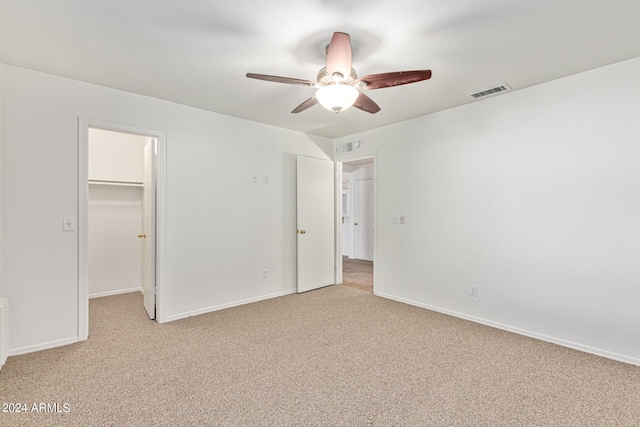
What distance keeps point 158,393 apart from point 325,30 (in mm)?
2675

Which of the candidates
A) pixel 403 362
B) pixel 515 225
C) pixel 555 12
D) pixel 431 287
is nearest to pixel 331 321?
pixel 403 362

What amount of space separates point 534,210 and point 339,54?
244cm

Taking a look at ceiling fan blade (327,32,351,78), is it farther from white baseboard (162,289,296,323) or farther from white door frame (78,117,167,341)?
white baseboard (162,289,296,323)

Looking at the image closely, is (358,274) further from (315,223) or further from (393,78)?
(393,78)

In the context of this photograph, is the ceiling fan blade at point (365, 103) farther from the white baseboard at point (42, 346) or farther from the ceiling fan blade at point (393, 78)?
the white baseboard at point (42, 346)

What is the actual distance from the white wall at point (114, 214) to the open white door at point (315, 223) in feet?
7.81

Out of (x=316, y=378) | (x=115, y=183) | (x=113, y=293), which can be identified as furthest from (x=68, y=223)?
(x=316, y=378)

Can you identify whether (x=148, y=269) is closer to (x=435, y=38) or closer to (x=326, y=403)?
(x=326, y=403)

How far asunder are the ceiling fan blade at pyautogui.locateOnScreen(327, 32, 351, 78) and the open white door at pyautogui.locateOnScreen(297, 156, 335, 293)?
8.54 feet

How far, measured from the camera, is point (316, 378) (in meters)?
2.25

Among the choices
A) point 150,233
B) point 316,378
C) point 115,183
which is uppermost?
point 115,183

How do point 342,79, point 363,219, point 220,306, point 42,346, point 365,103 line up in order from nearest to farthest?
point 342,79, point 365,103, point 42,346, point 220,306, point 363,219

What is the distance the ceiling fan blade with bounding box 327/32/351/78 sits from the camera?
1833 millimetres

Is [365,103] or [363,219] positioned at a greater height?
[365,103]
